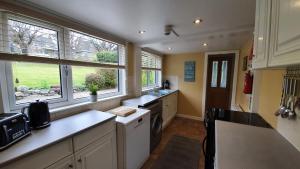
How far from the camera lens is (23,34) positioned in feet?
4.24

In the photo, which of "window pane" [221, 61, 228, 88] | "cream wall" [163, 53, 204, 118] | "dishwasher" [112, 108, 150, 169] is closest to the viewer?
"dishwasher" [112, 108, 150, 169]

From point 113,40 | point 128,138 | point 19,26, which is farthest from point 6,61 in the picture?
point 128,138

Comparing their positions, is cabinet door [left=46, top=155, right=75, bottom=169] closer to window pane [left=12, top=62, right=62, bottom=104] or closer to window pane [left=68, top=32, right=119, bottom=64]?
window pane [left=12, top=62, right=62, bottom=104]

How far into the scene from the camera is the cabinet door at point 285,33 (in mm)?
502

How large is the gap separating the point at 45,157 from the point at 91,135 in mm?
389

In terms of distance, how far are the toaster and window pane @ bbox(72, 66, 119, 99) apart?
0.76 m

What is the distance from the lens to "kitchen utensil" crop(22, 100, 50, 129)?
1.15 metres

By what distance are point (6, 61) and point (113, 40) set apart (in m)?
1.34

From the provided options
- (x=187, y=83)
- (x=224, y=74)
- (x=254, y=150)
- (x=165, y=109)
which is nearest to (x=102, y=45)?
(x=165, y=109)

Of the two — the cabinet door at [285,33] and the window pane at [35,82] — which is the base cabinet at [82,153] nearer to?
the window pane at [35,82]

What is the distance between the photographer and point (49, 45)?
147 cm

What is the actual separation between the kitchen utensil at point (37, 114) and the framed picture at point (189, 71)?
3.45m

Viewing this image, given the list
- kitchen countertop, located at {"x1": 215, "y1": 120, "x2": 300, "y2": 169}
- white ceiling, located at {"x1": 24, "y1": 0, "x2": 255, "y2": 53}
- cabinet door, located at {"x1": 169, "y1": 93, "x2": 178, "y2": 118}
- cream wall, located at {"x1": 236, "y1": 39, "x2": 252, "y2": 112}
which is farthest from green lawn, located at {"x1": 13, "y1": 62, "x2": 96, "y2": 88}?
cream wall, located at {"x1": 236, "y1": 39, "x2": 252, "y2": 112}

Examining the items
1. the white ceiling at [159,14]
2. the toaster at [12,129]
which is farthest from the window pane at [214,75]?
the toaster at [12,129]
